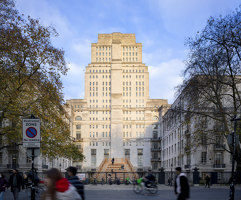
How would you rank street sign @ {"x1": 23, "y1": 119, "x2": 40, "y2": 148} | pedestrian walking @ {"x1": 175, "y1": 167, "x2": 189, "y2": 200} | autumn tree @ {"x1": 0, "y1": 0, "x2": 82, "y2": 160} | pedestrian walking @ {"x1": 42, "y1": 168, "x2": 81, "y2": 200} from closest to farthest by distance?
1. pedestrian walking @ {"x1": 42, "y1": 168, "x2": 81, "y2": 200}
2. pedestrian walking @ {"x1": 175, "y1": 167, "x2": 189, "y2": 200}
3. street sign @ {"x1": 23, "y1": 119, "x2": 40, "y2": 148}
4. autumn tree @ {"x1": 0, "y1": 0, "x2": 82, "y2": 160}

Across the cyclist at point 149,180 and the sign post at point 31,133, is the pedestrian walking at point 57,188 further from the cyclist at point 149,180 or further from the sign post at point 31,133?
the cyclist at point 149,180

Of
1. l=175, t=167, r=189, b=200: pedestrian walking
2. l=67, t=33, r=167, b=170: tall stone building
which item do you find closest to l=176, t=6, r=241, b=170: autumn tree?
l=175, t=167, r=189, b=200: pedestrian walking

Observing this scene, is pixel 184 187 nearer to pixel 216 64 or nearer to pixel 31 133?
pixel 31 133

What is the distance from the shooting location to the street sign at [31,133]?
1328 centimetres

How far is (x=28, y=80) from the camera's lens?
2719 cm

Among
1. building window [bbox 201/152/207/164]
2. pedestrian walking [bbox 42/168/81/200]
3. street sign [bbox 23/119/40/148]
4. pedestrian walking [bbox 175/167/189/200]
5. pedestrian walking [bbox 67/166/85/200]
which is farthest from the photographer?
building window [bbox 201/152/207/164]

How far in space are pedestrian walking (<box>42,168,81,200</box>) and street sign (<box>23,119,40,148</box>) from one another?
305 inches

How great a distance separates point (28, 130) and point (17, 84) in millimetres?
14218

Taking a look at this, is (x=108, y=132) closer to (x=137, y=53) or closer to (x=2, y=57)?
(x=137, y=53)

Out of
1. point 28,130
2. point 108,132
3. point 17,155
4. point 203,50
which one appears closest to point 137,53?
point 108,132

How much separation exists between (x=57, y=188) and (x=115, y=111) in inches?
4301

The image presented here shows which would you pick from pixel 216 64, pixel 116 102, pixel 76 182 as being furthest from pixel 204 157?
pixel 116 102

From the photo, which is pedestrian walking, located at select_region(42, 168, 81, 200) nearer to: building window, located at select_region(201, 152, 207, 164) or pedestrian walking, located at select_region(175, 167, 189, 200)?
pedestrian walking, located at select_region(175, 167, 189, 200)

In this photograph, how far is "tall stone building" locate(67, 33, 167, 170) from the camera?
113 meters
